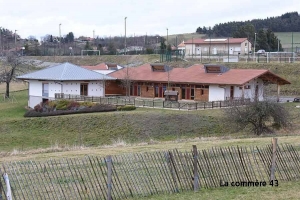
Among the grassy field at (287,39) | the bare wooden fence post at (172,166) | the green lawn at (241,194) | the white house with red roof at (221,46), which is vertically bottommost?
the green lawn at (241,194)

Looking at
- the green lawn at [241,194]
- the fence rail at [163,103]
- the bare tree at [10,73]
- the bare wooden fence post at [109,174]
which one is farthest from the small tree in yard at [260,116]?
the bare tree at [10,73]

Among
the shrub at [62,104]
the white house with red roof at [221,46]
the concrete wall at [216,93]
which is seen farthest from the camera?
the white house with red roof at [221,46]

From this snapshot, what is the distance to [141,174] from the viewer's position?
12625mm

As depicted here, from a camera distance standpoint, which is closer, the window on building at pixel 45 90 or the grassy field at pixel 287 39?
the window on building at pixel 45 90

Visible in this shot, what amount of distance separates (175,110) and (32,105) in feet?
58.7

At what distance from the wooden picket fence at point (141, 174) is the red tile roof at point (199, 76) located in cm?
3187

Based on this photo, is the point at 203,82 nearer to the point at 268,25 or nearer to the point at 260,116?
the point at 260,116

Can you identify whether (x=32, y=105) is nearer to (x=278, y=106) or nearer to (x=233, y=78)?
(x=233, y=78)

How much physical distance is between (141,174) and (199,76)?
38166 millimetres

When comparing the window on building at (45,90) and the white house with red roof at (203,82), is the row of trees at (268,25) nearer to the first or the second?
the white house with red roof at (203,82)

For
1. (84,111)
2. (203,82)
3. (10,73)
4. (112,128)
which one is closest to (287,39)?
(10,73)

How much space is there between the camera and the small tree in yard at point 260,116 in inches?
1264

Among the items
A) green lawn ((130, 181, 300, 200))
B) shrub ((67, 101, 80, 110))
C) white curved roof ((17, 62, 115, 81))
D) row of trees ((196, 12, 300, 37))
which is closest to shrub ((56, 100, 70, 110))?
shrub ((67, 101, 80, 110))

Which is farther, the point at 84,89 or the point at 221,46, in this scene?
the point at 221,46
